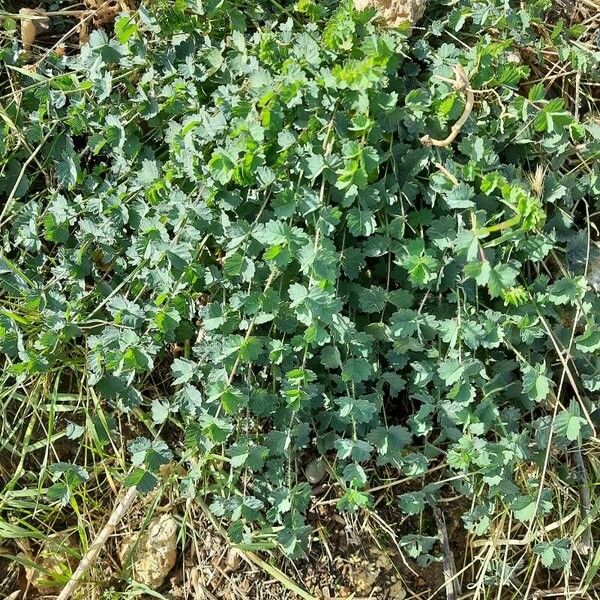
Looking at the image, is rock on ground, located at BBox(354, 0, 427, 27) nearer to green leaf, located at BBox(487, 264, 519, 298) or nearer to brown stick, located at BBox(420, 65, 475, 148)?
brown stick, located at BBox(420, 65, 475, 148)

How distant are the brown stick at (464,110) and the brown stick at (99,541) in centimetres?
128

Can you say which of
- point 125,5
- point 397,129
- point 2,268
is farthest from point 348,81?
point 2,268

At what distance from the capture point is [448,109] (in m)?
1.97

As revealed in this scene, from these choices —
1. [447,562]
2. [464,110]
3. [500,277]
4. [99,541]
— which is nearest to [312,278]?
[500,277]

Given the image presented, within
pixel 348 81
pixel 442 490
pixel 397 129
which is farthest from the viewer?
pixel 442 490

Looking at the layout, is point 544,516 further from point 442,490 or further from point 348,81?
point 348,81

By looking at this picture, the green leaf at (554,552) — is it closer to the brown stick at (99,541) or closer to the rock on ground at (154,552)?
the rock on ground at (154,552)

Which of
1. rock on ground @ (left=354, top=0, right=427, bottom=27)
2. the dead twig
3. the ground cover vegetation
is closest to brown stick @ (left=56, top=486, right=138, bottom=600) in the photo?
the ground cover vegetation

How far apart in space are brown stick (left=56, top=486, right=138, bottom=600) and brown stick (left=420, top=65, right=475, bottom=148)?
128 centimetres

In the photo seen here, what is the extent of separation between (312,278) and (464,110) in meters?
0.61

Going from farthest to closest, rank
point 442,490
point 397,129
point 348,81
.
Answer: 1. point 442,490
2. point 397,129
3. point 348,81

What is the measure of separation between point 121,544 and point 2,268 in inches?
35.2

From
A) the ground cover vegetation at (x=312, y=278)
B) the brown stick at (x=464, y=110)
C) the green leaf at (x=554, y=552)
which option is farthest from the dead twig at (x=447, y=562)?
the brown stick at (x=464, y=110)

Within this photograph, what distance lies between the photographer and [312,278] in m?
1.87
